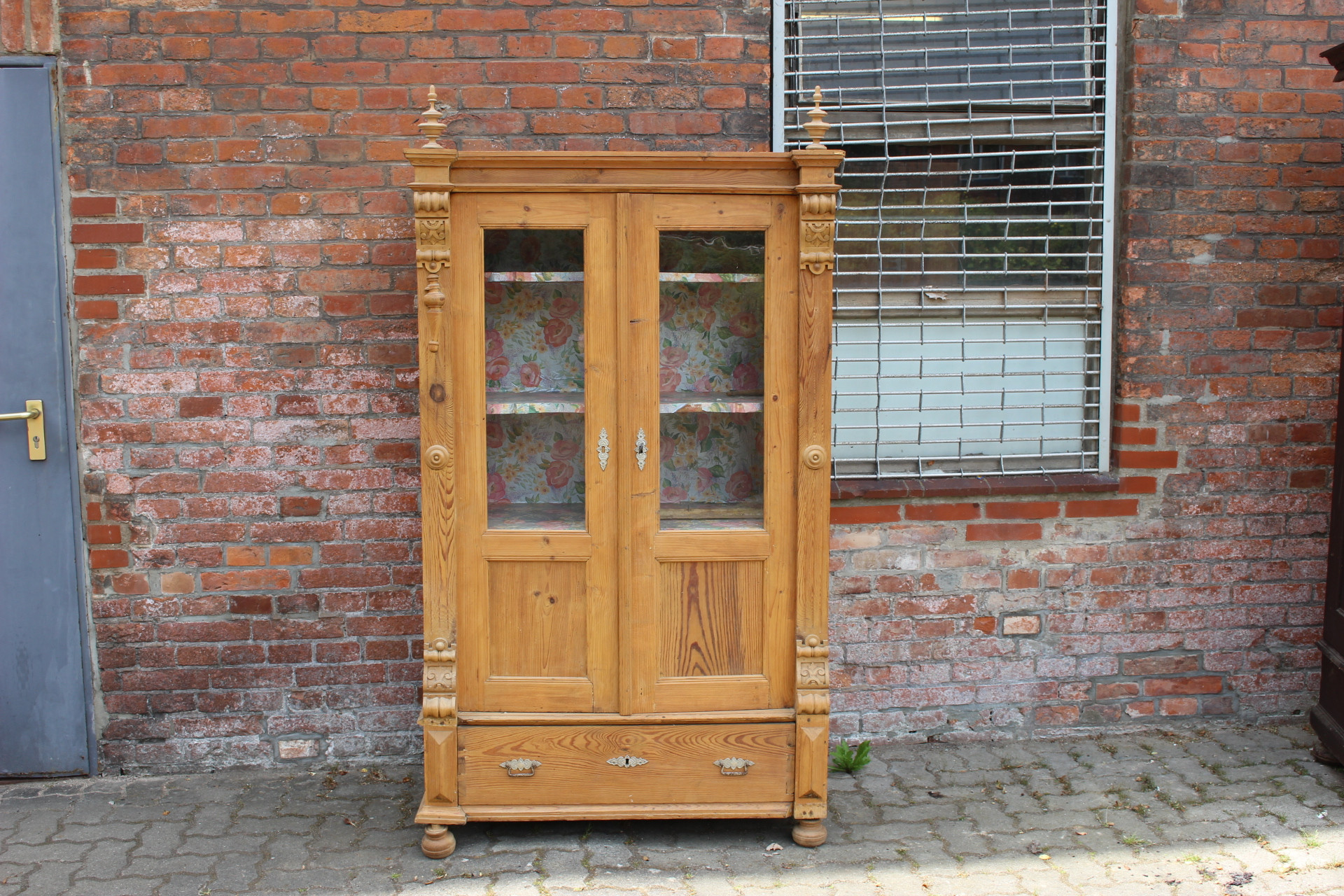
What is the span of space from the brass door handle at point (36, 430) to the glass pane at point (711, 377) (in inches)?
81.2

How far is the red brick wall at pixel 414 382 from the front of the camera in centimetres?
326

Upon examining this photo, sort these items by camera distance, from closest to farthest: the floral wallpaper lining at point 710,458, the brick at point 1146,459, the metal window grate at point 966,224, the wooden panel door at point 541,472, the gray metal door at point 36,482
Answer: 1. the wooden panel door at point 541,472
2. the floral wallpaper lining at point 710,458
3. the gray metal door at point 36,482
4. the metal window grate at point 966,224
5. the brick at point 1146,459

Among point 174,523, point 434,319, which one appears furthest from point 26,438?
point 434,319

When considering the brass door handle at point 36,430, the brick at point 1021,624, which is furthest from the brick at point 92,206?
the brick at point 1021,624

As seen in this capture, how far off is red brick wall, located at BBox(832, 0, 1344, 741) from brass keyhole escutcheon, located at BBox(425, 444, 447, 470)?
1447mm

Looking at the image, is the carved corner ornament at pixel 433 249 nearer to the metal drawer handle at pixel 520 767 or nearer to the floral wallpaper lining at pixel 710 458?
the floral wallpaper lining at pixel 710 458

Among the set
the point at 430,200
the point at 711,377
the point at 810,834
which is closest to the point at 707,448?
the point at 711,377

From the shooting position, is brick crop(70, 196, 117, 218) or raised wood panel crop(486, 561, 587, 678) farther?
brick crop(70, 196, 117, 218)

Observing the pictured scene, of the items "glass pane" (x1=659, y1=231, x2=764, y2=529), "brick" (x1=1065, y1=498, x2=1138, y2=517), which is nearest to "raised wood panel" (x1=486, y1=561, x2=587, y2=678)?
"glass pane" (x1=659, y1=231, x2=764, y2=529)

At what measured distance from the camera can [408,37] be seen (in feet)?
10.7

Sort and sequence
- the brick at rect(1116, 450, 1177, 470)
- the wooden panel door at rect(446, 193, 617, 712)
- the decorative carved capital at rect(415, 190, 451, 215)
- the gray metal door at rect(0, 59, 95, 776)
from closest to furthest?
the decorative carved capital at rect(415, 190, 451, 215)
the wooden panel door at rect(446, 193, 617, 712)
the gray metal door at rect(0, 59, 95, 776)
the brick at rect(1116, 450, 1177, 470)

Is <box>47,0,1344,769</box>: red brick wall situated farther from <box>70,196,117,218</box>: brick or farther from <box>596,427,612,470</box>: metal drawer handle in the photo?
<box>596,427,612,470</box>: metal drawer handle

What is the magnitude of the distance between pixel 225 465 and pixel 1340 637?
375 cm

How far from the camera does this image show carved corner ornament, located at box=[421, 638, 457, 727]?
2803mm
